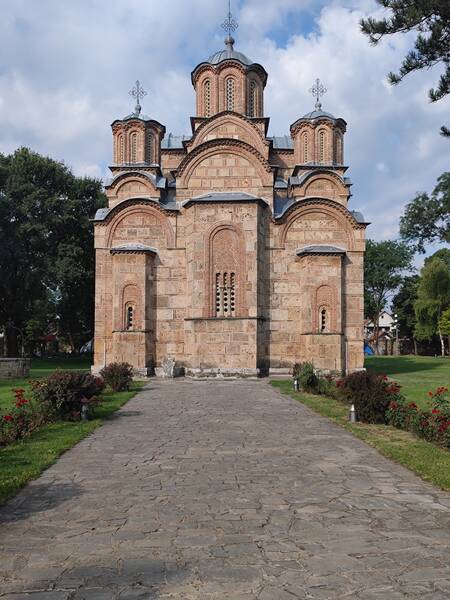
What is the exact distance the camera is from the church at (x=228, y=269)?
2159 cm

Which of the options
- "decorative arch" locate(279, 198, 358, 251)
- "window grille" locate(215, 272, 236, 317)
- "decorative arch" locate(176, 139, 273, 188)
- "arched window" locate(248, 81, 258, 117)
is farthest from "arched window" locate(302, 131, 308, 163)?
"window grille" locate(215, 272, 236, 317)

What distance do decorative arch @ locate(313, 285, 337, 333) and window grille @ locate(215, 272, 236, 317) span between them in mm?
3360

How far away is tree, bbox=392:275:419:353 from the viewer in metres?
55.5

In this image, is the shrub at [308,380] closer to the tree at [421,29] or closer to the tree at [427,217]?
the tree at [421,29]

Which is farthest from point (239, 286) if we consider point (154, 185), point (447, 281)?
point (447, 281)

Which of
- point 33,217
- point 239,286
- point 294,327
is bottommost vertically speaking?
point 294,327

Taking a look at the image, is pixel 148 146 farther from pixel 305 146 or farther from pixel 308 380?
pixel 308 380

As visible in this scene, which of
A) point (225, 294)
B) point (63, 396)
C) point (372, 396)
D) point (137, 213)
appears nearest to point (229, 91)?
point (137, 213)

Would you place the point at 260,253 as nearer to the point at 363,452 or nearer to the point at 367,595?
the point at 363,452

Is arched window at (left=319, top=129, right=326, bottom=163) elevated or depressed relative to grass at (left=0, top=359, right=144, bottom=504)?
elevated

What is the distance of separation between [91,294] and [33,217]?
598 centimetres

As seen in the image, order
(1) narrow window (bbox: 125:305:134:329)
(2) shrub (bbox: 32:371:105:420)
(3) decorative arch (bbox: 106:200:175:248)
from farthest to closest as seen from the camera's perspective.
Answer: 1. (3) decorative arch (bbox: 106:200:175:248)
2. (1) narrow window (bbox: 125:305:134:329)
3. (2) shrub (bbox: 32:371:105:420)

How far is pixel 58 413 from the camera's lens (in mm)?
10836

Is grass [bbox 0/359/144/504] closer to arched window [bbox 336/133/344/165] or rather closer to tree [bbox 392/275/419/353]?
arched window [bbox 336/133/344/165]
